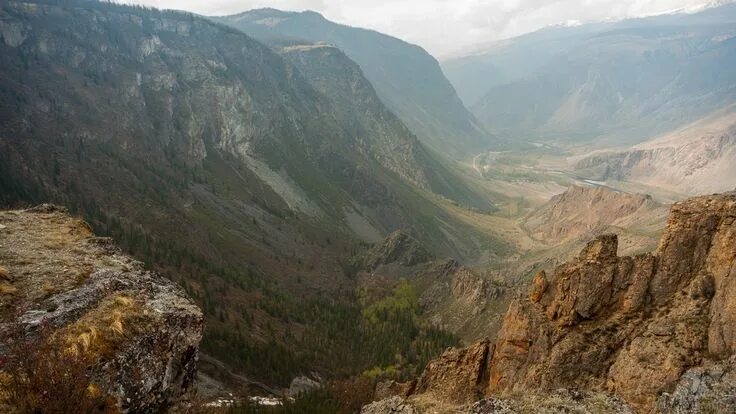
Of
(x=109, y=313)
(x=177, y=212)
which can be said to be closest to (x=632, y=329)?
(x=109, y=313)

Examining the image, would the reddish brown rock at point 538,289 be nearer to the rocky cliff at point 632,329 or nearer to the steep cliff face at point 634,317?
the rocky cliff at point 632,329

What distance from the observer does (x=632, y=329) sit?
29.4 m

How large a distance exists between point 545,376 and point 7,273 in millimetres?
28539

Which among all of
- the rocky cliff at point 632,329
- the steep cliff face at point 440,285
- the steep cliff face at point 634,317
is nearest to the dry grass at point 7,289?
the rocky cliff at point 632,329

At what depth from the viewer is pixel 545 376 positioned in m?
30.2

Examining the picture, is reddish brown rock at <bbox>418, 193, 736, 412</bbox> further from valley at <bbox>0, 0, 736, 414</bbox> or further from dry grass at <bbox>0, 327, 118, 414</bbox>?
→ dry grass at <bbox>0, 327, 118, 414</bbox>

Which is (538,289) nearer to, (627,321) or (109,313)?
(627,321)

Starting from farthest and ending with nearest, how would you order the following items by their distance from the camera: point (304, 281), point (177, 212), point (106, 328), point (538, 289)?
1. point (177, 212)
2. point (304, 281)
3. point (538, 289)
4. point (106, 328)

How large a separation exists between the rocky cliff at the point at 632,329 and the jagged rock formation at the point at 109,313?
17099mm

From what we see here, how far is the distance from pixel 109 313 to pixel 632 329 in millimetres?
26829

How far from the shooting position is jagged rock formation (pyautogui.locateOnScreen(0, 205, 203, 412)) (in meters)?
22.0

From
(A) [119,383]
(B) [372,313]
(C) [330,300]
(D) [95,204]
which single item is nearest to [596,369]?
(A) [119,383]

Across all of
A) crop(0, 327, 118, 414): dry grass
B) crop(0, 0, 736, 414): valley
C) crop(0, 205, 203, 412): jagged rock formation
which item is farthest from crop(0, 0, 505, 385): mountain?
crop(0, 327, 118, 414): dry grass

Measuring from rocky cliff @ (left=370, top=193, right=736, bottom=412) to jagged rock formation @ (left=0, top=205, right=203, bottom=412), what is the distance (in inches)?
673
